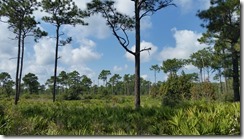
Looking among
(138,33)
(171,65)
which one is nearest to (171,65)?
(171,65)

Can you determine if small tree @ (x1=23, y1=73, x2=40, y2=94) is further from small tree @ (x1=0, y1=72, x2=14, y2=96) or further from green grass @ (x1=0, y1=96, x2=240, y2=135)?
green grass @ (x1=0, y1=96, x2=240, y2=135)

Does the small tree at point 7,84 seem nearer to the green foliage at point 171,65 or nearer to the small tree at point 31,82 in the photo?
the small tree at point 31,82

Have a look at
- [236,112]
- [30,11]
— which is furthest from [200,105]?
[30,11]

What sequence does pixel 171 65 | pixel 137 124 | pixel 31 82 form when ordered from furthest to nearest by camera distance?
pixel 31 82
pixel 171 65
pixel 137 124

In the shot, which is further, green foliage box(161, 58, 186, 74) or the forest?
green foliage box(161, 58, 186, 74)

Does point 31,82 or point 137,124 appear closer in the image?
point 137,124

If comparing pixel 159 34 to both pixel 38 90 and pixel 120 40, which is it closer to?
pixel 120 40

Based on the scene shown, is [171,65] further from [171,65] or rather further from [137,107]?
[137,107]

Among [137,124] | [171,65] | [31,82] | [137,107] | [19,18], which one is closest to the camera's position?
[137,124]

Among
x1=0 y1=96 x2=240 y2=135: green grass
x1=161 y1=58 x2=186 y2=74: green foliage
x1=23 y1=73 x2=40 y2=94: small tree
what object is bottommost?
x1=0 y1=96 x2=240 y2=135: green grass

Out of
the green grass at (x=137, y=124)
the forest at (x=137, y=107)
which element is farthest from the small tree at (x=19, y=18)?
the green grass at (x=137, y=124)

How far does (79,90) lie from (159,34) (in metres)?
31.0

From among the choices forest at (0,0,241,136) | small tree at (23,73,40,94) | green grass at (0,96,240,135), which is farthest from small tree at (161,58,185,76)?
green grass at (0,96,240,135)

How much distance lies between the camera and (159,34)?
206 inches
